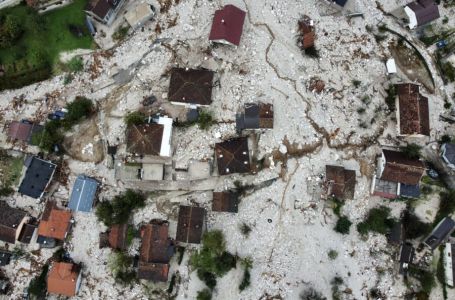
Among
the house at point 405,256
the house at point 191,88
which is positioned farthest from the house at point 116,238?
the house at point 405,256

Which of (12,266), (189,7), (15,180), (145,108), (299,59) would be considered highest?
(189,7)

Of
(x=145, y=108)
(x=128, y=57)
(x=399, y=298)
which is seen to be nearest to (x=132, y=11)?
(x=128, y=57)

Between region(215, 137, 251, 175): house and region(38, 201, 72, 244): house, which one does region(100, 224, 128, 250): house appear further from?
region(215, 137, 251, 175): house

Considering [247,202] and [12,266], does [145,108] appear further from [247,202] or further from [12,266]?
[12,266]

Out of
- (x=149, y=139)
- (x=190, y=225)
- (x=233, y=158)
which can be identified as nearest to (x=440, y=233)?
(x=233, y=158)

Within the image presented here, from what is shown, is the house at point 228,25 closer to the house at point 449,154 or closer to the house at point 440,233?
the house at point 449,154

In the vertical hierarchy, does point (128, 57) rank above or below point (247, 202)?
above

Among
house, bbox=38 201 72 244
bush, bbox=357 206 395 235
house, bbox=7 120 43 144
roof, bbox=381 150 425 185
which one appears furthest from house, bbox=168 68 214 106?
bush, bbox=357 206 395 235
